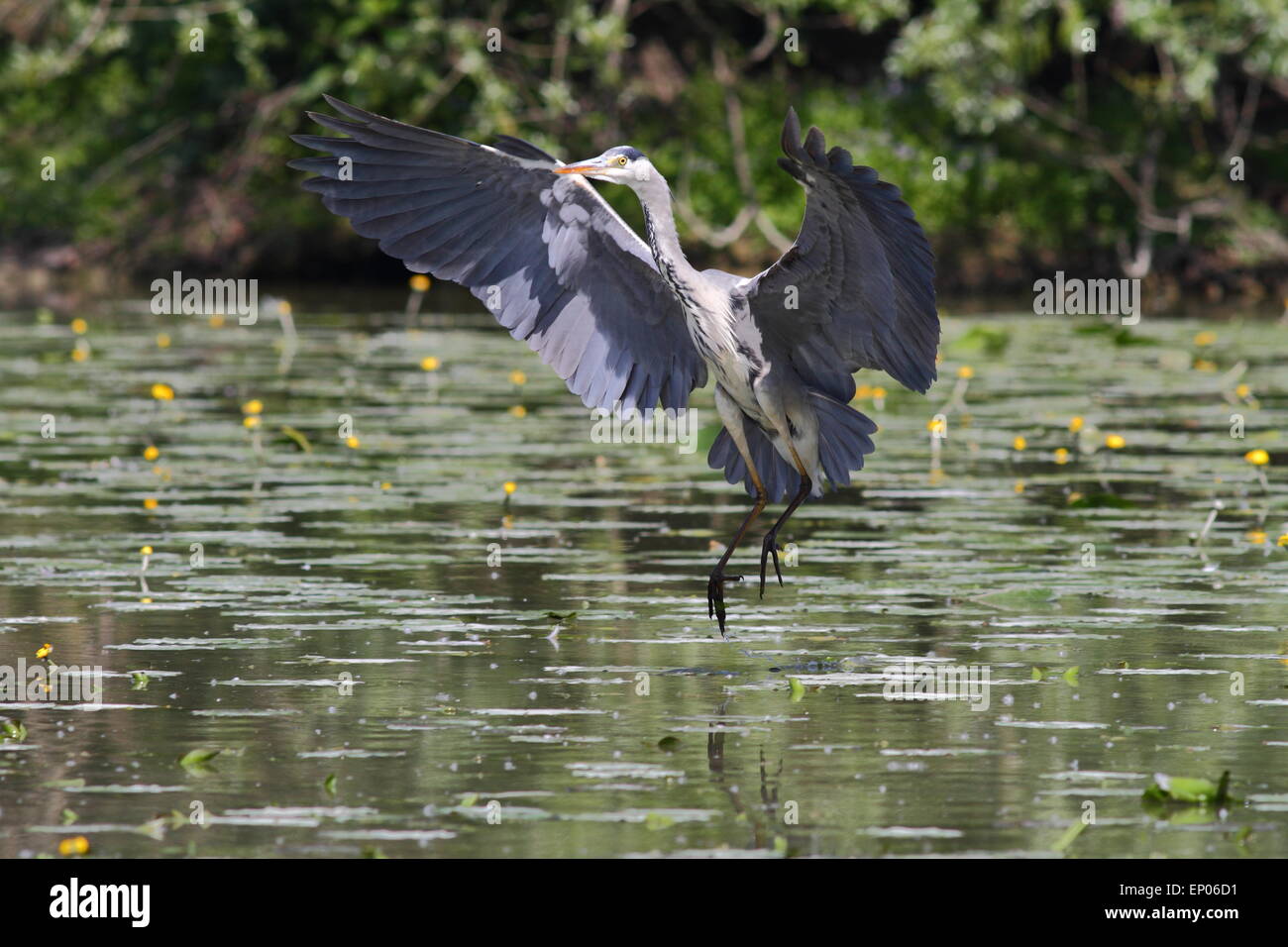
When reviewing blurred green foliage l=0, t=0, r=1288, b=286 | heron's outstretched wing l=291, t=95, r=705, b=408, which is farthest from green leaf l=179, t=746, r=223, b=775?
blurred green foliage l=0, t=0, r=1288, b=286

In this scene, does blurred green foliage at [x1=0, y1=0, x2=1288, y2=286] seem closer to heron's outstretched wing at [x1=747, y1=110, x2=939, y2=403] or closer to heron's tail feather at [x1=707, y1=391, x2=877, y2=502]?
heron's tail feather at [x1=707, y1=391, x2=877, y2=502]

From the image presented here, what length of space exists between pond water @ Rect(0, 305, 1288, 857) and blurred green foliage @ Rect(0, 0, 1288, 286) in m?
10.6

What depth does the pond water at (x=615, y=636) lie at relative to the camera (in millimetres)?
5090

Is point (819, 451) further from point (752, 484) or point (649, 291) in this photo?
point (649, 291)

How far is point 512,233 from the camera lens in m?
7.64

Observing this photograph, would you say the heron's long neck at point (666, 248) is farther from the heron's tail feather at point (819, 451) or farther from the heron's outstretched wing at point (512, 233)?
the heron's tail feather at point (819, 451)

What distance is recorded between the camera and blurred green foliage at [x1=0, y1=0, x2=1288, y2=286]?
2412cm

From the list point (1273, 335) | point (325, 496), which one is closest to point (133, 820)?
point (325, 496)

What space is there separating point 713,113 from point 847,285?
19.3 metres

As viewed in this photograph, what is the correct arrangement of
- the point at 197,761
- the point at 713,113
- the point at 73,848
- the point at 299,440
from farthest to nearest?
the point at 713,113
the point at 299,440
the point at 197,761
the point at 73,848

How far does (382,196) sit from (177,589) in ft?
5.03

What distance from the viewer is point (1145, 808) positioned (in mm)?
5160

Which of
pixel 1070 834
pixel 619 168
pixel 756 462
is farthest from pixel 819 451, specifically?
pixel 1070 834

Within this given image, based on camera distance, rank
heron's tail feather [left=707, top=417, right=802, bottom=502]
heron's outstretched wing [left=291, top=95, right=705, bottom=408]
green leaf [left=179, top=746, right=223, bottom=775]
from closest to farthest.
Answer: green leaf [left=179, top=746, right=223, bottom=775] < heron's outstretched wing [left=291, top=95, right=705, bottom=408] < heron's tail feather [left=707, top=417, right=802, bottom=502]
